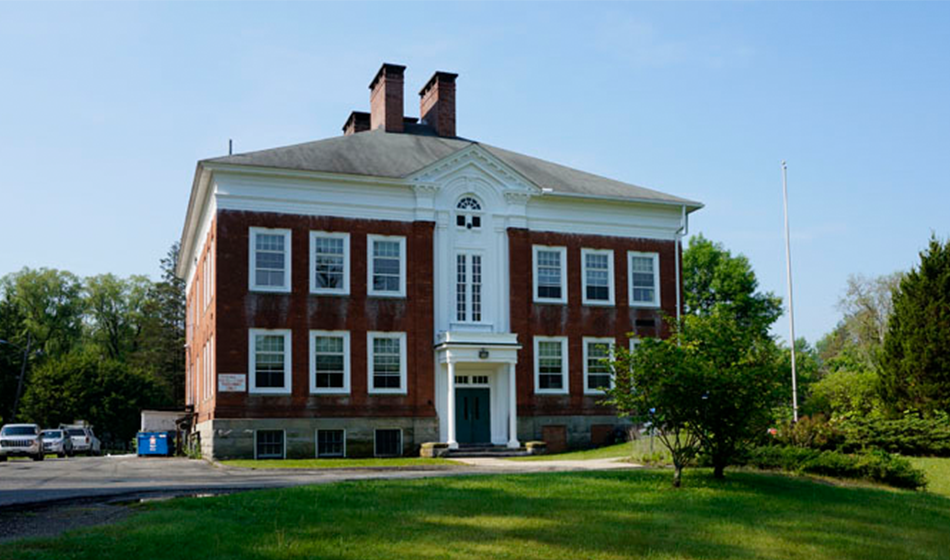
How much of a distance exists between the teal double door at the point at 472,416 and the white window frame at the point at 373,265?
4340mm

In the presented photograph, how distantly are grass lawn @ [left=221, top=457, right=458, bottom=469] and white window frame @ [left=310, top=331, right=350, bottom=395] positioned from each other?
2.87 m

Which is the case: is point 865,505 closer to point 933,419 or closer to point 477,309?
point 933,419

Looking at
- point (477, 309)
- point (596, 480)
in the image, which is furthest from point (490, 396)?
point (596, 480)

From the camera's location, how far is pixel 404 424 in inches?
1362

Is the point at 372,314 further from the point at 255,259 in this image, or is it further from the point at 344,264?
the point at 255,259

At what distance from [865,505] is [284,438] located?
21.6 meters

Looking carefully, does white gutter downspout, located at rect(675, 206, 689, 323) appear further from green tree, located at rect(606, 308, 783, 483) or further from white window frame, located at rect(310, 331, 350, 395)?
green tree, located at rect(606, 308, 783, 483)

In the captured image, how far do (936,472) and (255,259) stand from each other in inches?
859

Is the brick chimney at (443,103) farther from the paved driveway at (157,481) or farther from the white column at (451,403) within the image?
the paved driveway at (157,481)

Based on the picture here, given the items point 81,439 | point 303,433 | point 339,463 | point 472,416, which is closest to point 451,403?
point 472,416

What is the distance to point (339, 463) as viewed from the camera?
2978cm

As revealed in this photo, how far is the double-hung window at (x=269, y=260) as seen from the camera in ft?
110

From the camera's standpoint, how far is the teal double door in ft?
117

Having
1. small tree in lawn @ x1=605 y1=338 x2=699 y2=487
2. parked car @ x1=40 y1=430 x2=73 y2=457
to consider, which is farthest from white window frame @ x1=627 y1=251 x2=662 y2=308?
parked car @ x1=40 y1=430 x2=73 y2=457
